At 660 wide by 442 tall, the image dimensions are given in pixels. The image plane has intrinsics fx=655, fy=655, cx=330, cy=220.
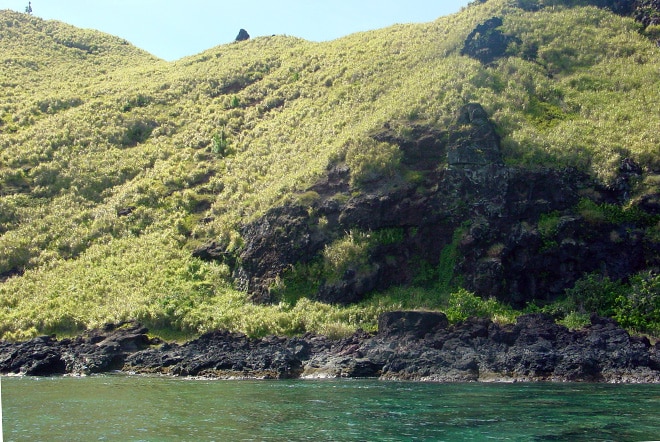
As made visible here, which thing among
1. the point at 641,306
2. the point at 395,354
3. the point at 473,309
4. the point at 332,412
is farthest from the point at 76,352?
the point at 641,306

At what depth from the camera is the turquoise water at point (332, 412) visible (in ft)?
60.4

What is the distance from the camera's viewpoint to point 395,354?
31.1m

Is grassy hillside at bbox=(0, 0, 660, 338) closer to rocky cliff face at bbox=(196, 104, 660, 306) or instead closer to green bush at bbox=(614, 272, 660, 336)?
rocky cliff face at bbox=(196, 104, 660, 306)

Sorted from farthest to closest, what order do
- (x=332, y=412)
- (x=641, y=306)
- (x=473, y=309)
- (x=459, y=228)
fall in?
(x=459, y=228), (x=473, y=309), (x=641, y=306), (x=332, y=412)

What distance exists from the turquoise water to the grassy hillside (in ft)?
34.1

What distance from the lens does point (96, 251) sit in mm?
51125

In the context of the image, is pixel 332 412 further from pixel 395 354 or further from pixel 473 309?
pixel 473 309

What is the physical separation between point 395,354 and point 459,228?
12.4 m

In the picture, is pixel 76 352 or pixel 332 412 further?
pixel 76 352

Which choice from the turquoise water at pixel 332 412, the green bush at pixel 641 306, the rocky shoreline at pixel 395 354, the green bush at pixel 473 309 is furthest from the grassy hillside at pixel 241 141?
the turquoise water at pixel 332 412

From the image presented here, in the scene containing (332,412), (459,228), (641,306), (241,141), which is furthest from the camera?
(241,141)

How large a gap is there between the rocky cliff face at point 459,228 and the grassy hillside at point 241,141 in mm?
1330

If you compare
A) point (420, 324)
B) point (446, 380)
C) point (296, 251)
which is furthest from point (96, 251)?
point (446, 380)

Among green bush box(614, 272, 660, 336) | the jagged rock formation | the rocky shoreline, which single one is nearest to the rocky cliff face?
green bush box(614, 272, 660, 336)
